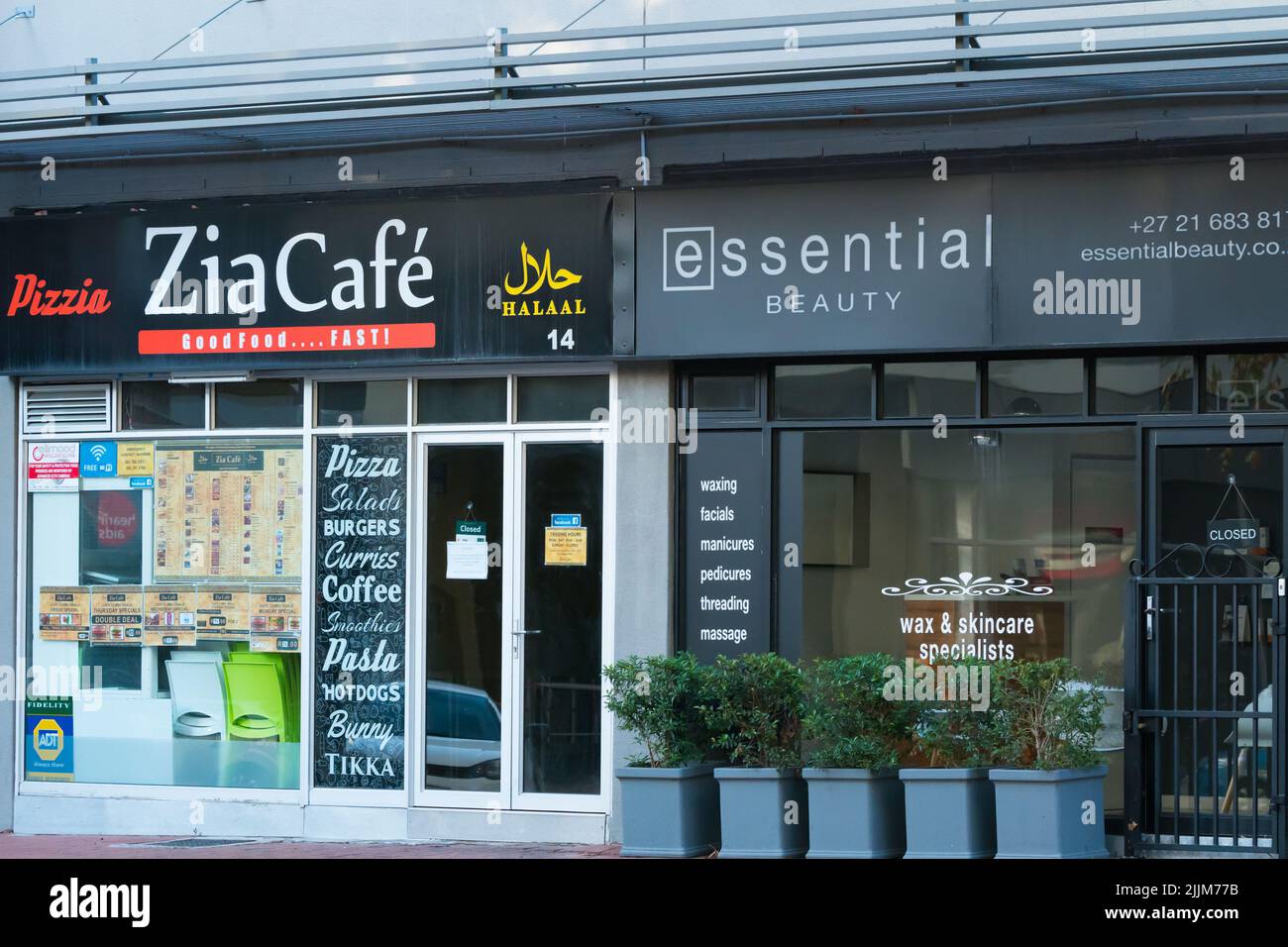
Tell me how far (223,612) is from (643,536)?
2947 mm

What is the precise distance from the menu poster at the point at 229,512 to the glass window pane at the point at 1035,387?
4523mm

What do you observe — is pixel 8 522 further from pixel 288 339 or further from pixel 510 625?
pixel 510 625

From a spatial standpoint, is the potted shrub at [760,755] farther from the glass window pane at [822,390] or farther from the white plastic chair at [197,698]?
the white plastic chair at [197,698]

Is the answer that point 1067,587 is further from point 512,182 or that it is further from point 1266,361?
point 512,182

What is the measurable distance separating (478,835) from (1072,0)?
6.05 m

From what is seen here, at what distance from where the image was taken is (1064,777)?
28.1ft

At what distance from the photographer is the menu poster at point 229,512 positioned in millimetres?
11008

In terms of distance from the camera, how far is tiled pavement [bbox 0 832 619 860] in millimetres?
10047

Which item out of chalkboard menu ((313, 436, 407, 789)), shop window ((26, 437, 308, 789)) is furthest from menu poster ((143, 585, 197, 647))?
chalkboard menu ((313, 436, 407, 789))

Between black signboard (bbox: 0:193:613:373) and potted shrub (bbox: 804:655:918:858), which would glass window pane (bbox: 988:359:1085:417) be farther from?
black signboard (bbox: 0:193:613:373)

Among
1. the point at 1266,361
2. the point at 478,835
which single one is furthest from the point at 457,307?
the point at 1266,361

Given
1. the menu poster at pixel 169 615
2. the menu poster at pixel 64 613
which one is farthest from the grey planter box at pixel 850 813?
the menu poster at pixel 64 613

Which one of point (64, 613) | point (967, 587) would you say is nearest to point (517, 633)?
point (967, 587)

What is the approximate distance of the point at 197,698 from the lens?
11.2m
